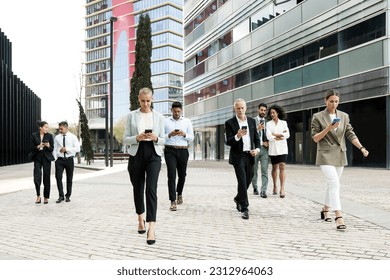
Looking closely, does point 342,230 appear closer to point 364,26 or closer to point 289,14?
point 364,26

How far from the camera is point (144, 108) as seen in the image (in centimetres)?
505

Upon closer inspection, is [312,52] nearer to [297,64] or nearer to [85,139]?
[297,64]

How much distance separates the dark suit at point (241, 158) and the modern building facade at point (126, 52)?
8815 centimetres

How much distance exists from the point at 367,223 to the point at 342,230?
0.74 meters

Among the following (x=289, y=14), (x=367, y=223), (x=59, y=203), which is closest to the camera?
(x=367, y=223)

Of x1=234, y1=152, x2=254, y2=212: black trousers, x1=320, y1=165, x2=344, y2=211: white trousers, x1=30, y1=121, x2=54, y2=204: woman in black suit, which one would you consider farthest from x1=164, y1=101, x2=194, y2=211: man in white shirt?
x1=30, y1=121, x2=54, y2=204: woman in black suit

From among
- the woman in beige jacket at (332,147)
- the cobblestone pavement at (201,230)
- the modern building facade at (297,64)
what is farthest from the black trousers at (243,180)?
the modern building facade at (297,64)

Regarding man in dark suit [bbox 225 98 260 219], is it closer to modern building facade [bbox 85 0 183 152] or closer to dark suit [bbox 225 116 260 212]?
dark suit [bbox 225 116 260 212]

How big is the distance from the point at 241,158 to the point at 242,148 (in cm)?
15

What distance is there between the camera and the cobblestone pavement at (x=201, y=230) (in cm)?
426

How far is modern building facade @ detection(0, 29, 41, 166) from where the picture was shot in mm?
31106

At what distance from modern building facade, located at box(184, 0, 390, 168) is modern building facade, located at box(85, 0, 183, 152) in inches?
2436
